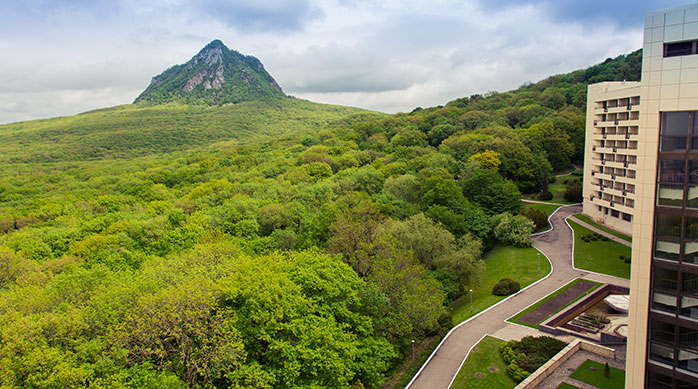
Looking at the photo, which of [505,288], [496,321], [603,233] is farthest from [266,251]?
[603,233]

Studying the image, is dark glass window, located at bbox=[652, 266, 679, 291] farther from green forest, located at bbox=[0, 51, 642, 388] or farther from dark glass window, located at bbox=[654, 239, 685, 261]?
green forest, located at bbox=[0, 51, 642, 388]

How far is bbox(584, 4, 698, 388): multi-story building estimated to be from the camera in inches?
560

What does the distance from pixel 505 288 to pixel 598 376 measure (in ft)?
41.4

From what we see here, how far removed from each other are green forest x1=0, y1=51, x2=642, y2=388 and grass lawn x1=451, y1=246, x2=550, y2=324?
4.93 ft

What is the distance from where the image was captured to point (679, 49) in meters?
14.5

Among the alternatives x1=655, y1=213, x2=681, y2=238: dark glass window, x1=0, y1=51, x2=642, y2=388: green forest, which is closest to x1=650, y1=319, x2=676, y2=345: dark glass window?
x1=655, y1=213, x2=681, y2=238: dark glass window

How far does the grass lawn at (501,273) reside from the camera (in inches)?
1378

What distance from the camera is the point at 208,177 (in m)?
82.2

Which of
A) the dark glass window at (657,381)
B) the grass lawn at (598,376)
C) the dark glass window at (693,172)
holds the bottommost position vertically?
the grass lawn at (598,376)

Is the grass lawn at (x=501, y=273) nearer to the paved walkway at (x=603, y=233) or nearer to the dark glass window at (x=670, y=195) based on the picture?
the paved walkway at (x=603, y=233)

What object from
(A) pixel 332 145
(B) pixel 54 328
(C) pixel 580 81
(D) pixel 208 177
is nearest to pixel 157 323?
(B) pixel 54 328

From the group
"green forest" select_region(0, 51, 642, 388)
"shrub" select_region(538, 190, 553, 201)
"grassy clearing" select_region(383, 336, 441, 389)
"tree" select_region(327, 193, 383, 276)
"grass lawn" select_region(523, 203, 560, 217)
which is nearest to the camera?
"green forest" select_region(0, 51, 642, 388)

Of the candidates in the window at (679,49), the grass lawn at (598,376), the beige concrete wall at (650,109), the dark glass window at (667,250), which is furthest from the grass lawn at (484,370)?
the window at (679,49)

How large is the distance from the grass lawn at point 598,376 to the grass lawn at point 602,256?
16505 mm
